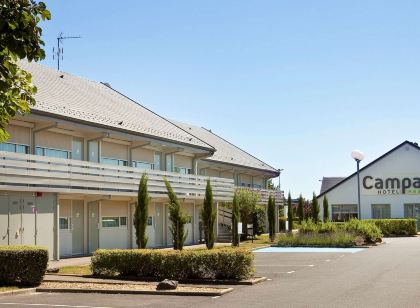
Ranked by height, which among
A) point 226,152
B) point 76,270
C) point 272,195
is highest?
point 226,152

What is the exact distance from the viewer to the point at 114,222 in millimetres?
31375

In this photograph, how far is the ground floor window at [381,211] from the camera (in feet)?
203

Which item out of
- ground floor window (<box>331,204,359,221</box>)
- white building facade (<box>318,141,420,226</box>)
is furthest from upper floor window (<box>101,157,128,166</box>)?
ground floor window (<box>331,204,359,221</box>)

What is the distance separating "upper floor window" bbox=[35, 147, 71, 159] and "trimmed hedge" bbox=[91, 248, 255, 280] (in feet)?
27.0

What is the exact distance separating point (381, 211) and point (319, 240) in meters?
27.2

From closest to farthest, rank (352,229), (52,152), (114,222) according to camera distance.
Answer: (52,152) < (114,222) < (352,229)

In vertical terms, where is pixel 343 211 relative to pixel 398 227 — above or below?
above

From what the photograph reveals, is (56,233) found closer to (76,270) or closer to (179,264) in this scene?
(76,270)

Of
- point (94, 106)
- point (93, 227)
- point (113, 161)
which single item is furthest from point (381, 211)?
point (93, 227)

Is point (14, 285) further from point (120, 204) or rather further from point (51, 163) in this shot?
point (120, 204)

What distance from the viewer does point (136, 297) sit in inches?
589

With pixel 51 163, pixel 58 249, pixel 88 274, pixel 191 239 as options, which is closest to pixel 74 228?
pixel 58 249

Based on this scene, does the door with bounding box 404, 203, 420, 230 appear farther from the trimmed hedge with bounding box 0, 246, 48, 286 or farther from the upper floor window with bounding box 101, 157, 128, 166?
the trimmed hedge with bounding box 0, 246, 48, 286

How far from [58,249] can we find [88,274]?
6.02 m
